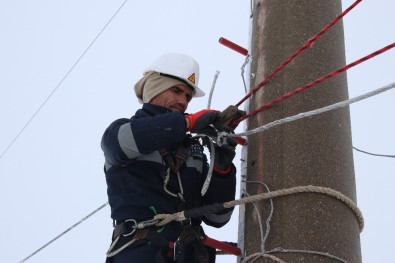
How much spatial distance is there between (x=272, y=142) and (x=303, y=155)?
174 millimetres

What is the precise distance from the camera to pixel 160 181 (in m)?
2.72

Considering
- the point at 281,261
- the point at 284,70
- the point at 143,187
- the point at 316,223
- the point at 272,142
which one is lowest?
the point at 281,261

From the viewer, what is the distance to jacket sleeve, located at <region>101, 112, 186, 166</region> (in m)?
2.53

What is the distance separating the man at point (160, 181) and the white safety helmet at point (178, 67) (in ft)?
0.78

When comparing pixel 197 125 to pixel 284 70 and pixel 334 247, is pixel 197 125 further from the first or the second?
pixel 334 247

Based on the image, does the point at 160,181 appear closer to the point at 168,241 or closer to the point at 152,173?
the point at 152,173

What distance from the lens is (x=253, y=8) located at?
3.16 metres

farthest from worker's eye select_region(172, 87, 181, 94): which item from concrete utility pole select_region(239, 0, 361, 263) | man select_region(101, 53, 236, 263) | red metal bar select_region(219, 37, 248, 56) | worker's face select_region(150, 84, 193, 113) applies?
concrete utility pole select_region(239, 0, 361, 263)

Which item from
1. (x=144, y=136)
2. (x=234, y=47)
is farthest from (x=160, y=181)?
(x=234, y=47)

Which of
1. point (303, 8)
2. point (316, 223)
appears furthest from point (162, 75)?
point (316, 223)

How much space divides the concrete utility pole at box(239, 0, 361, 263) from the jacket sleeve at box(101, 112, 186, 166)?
0.37 metres

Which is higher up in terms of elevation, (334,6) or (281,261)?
(334,6)

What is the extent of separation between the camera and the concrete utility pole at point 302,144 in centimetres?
219

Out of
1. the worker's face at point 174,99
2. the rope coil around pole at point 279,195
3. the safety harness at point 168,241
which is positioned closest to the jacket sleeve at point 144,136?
the safety harness at point 168,241
